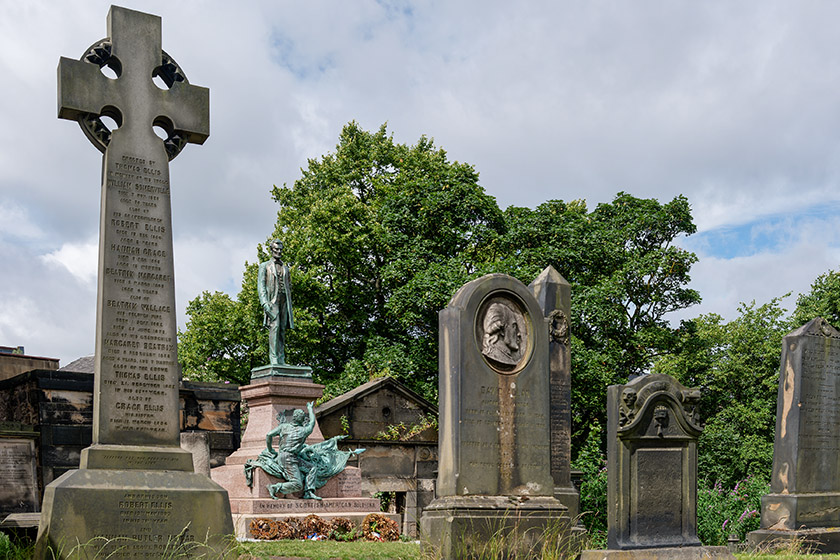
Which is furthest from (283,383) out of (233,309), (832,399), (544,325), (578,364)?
(233,309)

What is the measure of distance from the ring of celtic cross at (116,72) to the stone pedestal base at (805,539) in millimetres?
9583

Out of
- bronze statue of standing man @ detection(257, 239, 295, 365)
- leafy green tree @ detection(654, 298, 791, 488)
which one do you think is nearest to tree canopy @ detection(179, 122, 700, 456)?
leafy green tree @ detection(654, 298, 791, 488)

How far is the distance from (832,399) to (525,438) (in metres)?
6.63

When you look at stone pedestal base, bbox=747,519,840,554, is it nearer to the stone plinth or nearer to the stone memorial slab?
the stone plinth

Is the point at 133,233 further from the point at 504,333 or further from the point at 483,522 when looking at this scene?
the point at 483,522

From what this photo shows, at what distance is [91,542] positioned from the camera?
24.4 ft

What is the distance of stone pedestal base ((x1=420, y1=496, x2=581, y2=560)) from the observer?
8773 mm

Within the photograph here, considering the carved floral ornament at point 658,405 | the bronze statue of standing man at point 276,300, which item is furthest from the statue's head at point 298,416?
the carved floral ornament at point 658,405

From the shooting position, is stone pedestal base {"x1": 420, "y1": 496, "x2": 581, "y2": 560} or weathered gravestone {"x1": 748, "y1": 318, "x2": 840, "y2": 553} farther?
weathered gravestone {"x1": 748, "y1": 318, "x2": 840, "y2": 553}

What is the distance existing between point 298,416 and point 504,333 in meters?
5.56

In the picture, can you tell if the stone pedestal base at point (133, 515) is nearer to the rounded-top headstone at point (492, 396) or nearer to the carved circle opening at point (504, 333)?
the rounded-top headstone at point (492, 396)

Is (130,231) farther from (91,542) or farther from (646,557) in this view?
(646,557)

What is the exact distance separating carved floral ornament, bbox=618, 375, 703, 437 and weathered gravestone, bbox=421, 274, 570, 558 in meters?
1.23

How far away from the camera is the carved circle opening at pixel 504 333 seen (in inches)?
377
